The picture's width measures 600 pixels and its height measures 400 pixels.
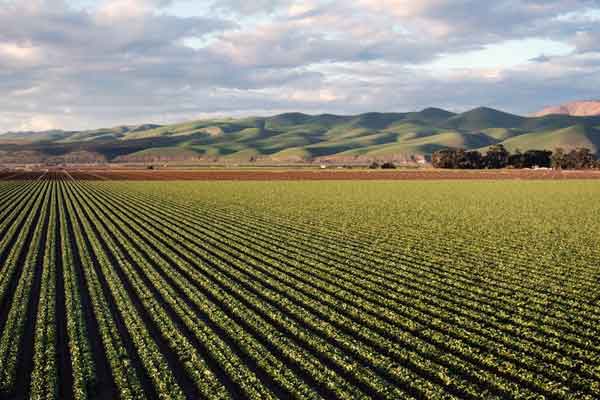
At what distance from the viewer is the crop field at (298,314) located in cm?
1169

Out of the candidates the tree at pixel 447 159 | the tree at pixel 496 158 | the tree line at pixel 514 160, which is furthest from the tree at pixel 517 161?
the tree at pixel 447 159

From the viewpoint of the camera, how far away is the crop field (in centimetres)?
1169

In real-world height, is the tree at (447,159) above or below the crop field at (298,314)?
above

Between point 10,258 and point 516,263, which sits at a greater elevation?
point 10,258

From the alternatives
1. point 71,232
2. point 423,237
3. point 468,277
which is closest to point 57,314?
point 468,277

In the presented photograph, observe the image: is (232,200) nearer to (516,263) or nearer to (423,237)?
(423,237)

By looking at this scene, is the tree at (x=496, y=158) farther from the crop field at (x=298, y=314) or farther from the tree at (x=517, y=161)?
the crop field at (x=298, y=314)

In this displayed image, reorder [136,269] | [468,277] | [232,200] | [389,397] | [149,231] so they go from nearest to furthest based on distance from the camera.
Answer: [389,397] < [468,277] < [136,269] < [149,231] < [232,200]

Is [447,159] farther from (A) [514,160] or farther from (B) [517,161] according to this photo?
(B) [517,161]

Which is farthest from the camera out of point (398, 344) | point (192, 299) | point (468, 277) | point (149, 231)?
point (149, 231)

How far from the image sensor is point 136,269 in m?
22.7

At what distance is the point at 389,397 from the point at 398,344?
3055 mm

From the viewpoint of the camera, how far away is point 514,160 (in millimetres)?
167000

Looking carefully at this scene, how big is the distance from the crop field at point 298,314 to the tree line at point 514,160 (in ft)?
447
